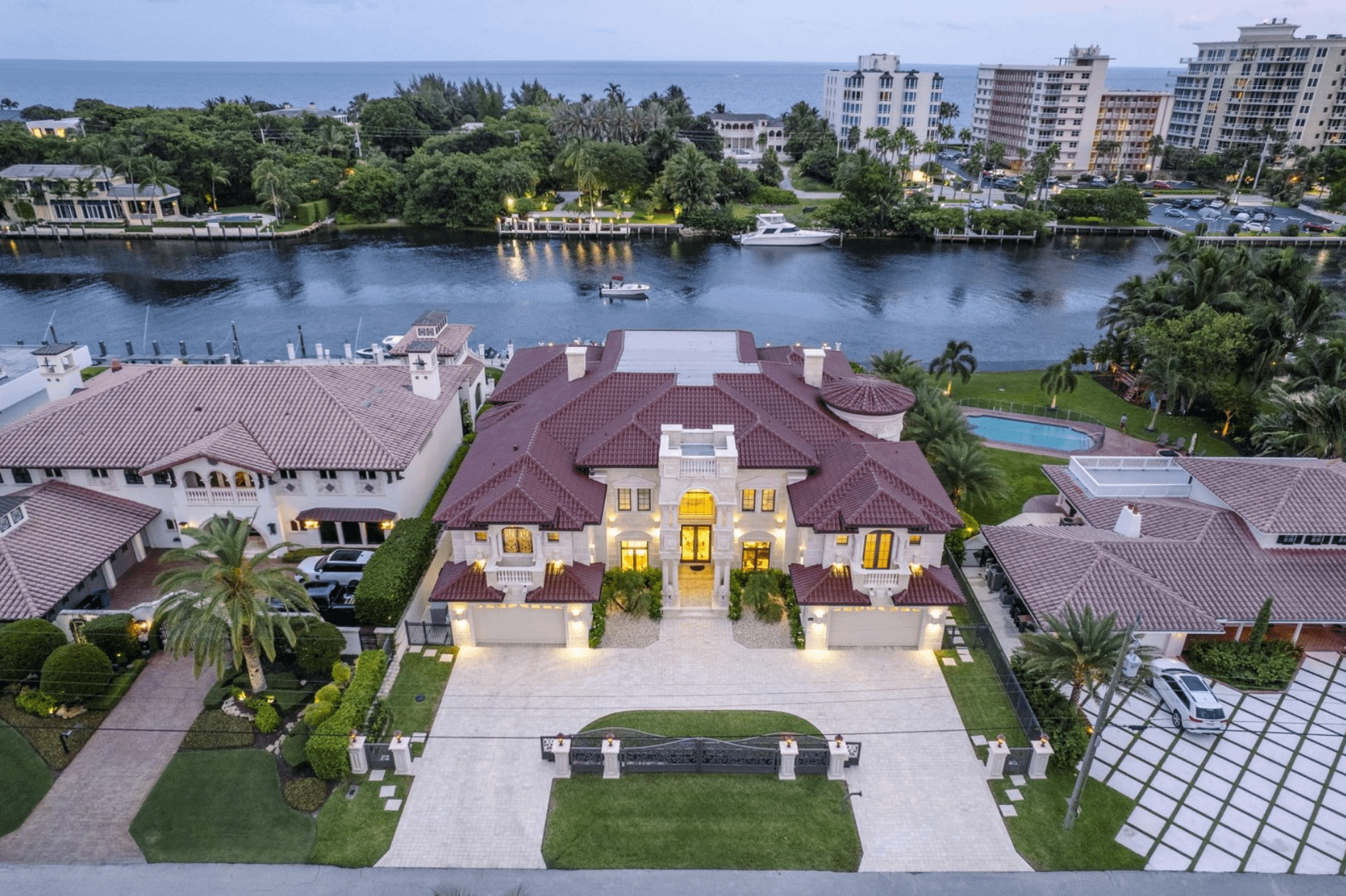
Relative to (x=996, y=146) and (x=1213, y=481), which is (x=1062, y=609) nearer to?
(x=1213, y=481)

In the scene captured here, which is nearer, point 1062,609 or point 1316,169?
point 1062,609

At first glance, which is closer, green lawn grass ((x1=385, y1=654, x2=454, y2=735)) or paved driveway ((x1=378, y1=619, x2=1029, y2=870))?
paved driveway ((x1=378, y1=619, x2=1029, y2=870))

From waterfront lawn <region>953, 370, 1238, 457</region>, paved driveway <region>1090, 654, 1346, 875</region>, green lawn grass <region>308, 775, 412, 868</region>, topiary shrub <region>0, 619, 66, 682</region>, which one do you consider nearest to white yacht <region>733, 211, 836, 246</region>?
waterfront lawn <region>953, 370, 1238, 457</region>

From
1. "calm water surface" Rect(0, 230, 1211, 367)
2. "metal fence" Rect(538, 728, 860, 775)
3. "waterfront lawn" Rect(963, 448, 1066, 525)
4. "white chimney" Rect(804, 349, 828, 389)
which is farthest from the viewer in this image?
"calm water surface" Rect(0, 230, 1211, 367)

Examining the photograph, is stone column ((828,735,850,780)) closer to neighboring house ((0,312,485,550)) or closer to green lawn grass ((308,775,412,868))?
green lawn grass ((308,775,412,868))

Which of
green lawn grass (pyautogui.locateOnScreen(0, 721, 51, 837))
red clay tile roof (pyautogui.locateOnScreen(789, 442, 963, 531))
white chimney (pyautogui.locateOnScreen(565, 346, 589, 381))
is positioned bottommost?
green lawn grass (pyautogui.locateOnScreen(0, 721, 51, 837))

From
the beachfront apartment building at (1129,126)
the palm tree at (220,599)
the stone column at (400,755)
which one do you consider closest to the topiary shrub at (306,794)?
the stone column at (400,755)

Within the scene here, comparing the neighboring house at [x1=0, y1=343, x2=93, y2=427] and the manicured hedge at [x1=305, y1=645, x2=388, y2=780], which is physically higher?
the neighboring house at [x1=0, y1=343, x2=93, y2=427]

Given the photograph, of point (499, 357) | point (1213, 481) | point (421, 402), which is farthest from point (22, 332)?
point (1213, 481)
